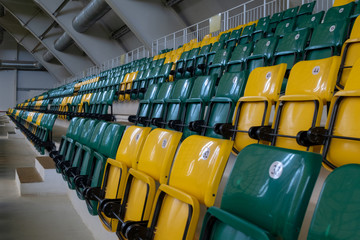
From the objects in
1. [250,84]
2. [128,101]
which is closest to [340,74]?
[250,84]

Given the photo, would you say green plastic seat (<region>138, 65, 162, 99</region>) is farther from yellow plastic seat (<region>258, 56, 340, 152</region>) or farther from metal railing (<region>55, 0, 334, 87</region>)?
yellow plastic seat (<region>258, 56, 340, 152</region>)

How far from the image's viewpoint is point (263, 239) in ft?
1.48

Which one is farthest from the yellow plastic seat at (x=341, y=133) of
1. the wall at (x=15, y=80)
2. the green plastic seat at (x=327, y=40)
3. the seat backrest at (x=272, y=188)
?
the wall at (x=15, y=80)

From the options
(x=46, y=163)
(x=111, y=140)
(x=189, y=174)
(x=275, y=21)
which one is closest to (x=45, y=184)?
(x=46, y=163)

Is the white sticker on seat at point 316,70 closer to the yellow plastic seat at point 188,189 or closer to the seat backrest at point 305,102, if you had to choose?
the seat backrest at point 305,102

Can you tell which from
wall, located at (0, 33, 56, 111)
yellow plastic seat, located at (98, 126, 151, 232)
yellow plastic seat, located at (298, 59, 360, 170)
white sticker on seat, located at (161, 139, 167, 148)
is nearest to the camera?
yellow plastic seat, located at (298, 59, 360, 170)

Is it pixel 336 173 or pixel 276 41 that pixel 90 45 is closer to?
pixel 276 41

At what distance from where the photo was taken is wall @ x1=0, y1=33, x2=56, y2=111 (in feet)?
49.4

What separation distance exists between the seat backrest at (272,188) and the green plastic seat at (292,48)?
1285 millimetres

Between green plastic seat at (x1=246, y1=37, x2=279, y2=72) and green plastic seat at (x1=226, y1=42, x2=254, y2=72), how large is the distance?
6 cm

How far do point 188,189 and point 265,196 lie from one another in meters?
0.26

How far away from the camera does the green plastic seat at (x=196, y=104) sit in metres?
1.45

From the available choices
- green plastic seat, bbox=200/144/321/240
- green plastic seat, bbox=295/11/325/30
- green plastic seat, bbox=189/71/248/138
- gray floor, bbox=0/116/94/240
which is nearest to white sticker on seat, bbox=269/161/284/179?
green plastic seat, bbox=200/144/321/240

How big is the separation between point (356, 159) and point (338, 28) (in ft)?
3.44
